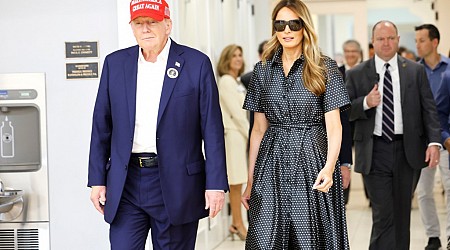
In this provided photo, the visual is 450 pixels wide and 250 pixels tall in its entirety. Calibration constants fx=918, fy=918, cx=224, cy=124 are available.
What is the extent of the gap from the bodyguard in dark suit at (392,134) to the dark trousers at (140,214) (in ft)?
6.73

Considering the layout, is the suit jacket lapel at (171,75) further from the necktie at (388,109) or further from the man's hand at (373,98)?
the necktie at (388,109)

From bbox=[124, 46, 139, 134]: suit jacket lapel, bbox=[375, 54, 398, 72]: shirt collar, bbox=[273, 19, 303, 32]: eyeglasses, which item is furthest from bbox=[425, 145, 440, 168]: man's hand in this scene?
bbox=[124, 46, 139, 134]: suit jacket lapel

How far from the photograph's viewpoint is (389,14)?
19766 millimetres

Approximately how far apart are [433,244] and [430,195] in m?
0.45

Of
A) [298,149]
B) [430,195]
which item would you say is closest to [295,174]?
[298,149]

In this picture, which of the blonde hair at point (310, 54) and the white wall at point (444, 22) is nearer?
the blonde hair at point (310, 54)

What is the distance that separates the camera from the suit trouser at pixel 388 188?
5750 mm

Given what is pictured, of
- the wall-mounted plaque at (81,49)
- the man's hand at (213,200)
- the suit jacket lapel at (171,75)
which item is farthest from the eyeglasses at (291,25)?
the wall-mounted plaque at (81,49)

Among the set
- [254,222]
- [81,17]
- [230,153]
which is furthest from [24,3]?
[230,153]

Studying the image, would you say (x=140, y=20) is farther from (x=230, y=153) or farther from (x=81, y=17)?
(x=230, y=153)

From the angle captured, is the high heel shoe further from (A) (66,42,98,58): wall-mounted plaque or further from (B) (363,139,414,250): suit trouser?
(A) (66,42,98,58): wall-mounted plaque

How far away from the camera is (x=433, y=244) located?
725cm

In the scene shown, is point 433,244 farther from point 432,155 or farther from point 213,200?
point 213,200

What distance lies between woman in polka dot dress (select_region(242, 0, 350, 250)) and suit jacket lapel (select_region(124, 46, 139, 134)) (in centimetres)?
65
